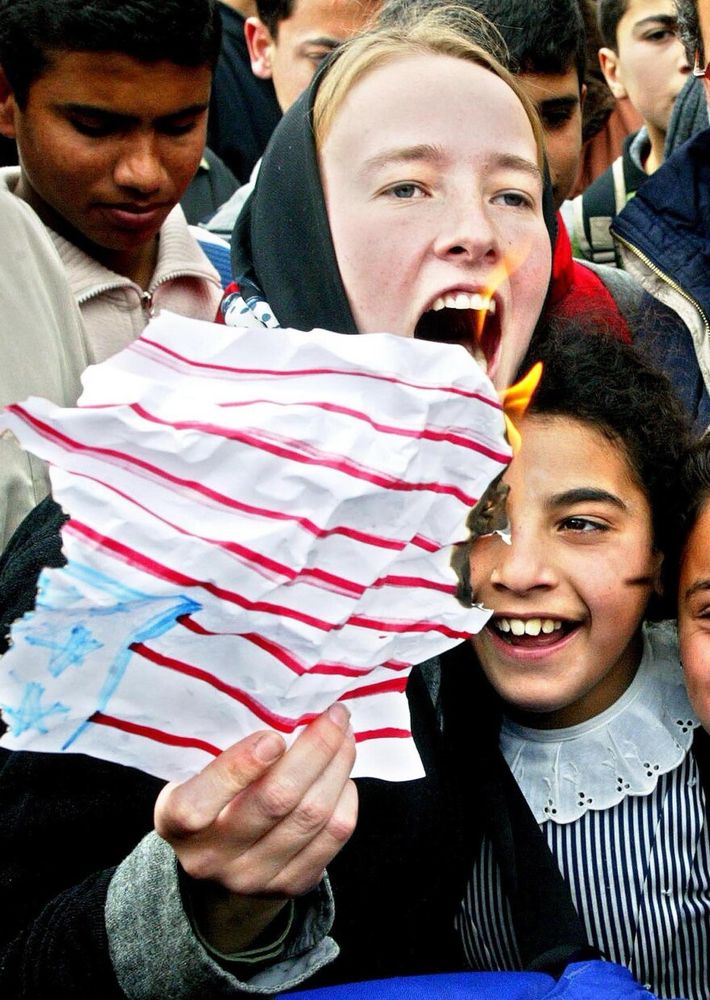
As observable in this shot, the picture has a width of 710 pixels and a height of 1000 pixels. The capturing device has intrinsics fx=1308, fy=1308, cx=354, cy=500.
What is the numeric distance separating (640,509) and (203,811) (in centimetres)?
102

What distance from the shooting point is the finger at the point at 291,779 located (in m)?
1.17

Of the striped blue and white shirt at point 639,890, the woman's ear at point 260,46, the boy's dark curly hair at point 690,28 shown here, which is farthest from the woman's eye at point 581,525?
the woman's ear at point 260,46

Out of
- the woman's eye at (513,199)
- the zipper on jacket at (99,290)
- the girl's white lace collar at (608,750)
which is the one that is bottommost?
the girl's white lace collar at (608,750)

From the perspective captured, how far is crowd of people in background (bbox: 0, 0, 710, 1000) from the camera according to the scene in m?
1.32

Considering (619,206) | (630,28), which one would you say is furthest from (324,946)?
(630,28)

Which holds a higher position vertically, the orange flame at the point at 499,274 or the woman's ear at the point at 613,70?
the orange flame at the point at 499,274

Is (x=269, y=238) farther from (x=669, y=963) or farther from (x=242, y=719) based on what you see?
(x=669, y=963)

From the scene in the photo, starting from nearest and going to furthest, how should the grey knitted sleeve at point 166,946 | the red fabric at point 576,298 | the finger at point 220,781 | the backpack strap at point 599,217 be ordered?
the finger at point 220,781
the grey knitted sleeve at point 166,946
the red fabric at point 576,298
the backpack strap at point 599,217

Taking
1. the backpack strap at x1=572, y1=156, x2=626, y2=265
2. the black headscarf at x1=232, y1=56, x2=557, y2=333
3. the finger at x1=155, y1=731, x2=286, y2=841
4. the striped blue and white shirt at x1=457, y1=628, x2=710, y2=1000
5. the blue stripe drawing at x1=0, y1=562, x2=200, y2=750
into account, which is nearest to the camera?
the blue stripe drawing at x1=0, y1=562, x2=200, y2=750

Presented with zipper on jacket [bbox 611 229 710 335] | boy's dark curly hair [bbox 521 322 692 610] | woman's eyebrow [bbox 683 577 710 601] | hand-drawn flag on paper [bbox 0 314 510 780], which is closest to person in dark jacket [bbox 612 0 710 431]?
zipper on jacket [bbox 611 229 710 335]

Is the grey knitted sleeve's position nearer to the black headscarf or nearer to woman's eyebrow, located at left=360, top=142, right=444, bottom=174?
the black headscarf

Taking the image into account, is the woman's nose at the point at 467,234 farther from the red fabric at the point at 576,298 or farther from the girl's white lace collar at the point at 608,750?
the girl's white lace collar at the point at 608,750

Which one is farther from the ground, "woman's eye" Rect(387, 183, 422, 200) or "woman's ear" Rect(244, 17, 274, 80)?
"woman's eye" Rect(387, 183, 422, 200)

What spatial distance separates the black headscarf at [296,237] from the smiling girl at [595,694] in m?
0.36
